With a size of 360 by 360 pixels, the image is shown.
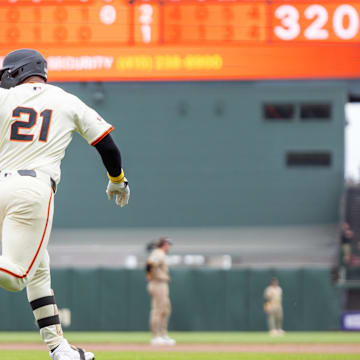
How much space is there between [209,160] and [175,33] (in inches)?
317

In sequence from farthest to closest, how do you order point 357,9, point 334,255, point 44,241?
point 334,255 → point 357,9 → point 44,241

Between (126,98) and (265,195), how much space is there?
451 centimetres

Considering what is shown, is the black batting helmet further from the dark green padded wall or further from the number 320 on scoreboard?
the dark green padded wall

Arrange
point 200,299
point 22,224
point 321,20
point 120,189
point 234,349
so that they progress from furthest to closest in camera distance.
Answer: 1. point 200,299
2. point 321,20
3. point 234,349
4. point 120,189
5. point 22,224

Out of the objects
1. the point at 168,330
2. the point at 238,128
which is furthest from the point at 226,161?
the point at 168,330

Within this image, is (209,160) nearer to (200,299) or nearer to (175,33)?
(200,299)

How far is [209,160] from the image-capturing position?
24156 millimetres

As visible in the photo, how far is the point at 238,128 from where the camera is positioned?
2402cm

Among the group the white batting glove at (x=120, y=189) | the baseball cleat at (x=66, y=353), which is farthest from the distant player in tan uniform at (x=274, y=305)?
the baseball cleat at (x=66, y=353)

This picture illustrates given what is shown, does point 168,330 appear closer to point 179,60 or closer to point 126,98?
point 179,60

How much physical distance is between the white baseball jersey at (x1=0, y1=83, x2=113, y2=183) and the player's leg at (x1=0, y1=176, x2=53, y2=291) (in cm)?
13

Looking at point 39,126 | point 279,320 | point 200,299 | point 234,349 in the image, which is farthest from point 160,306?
point 39,126

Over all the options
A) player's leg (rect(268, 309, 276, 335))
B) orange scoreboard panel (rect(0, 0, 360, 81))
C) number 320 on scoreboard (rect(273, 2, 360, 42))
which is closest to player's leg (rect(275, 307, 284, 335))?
player's leg (rect(268, 309, 276, 335))

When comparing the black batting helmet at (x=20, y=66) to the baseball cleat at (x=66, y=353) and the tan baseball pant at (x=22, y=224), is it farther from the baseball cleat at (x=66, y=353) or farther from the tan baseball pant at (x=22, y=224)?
the baseball cleat at (x=66, y=353)
